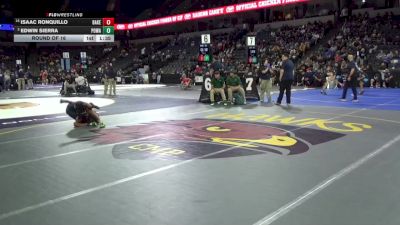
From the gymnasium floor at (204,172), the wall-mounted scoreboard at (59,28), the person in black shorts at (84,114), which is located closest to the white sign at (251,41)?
the wall-mounted scoreboard at (59,28)

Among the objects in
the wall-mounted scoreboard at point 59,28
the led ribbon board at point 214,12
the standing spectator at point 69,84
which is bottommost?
the standing spectator at point 69,84

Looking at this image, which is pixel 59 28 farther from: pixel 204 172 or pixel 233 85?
pixel 204 172

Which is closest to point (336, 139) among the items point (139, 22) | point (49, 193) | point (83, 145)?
point (83, 145)

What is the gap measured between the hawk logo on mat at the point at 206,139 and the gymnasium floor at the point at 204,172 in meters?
0.02

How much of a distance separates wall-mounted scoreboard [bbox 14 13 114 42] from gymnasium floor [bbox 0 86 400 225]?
40.7 ft

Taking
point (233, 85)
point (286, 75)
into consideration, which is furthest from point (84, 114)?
point (286, 75)

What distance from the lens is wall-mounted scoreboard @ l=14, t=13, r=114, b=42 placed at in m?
21.6

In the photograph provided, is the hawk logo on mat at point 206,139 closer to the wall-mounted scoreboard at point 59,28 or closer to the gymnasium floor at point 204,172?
the gymnasium floor at point 204,172

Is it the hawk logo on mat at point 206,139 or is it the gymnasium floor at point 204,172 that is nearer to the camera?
the gymnasium floor at point 204,172

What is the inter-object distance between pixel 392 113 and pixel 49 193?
9.84 metres

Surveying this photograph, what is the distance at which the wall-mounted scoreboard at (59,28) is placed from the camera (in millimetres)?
21594

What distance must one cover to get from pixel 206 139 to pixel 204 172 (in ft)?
7.91

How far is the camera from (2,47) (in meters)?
49.3

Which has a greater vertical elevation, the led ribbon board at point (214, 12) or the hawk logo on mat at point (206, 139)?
the led ribbon board at point (214, 12)
